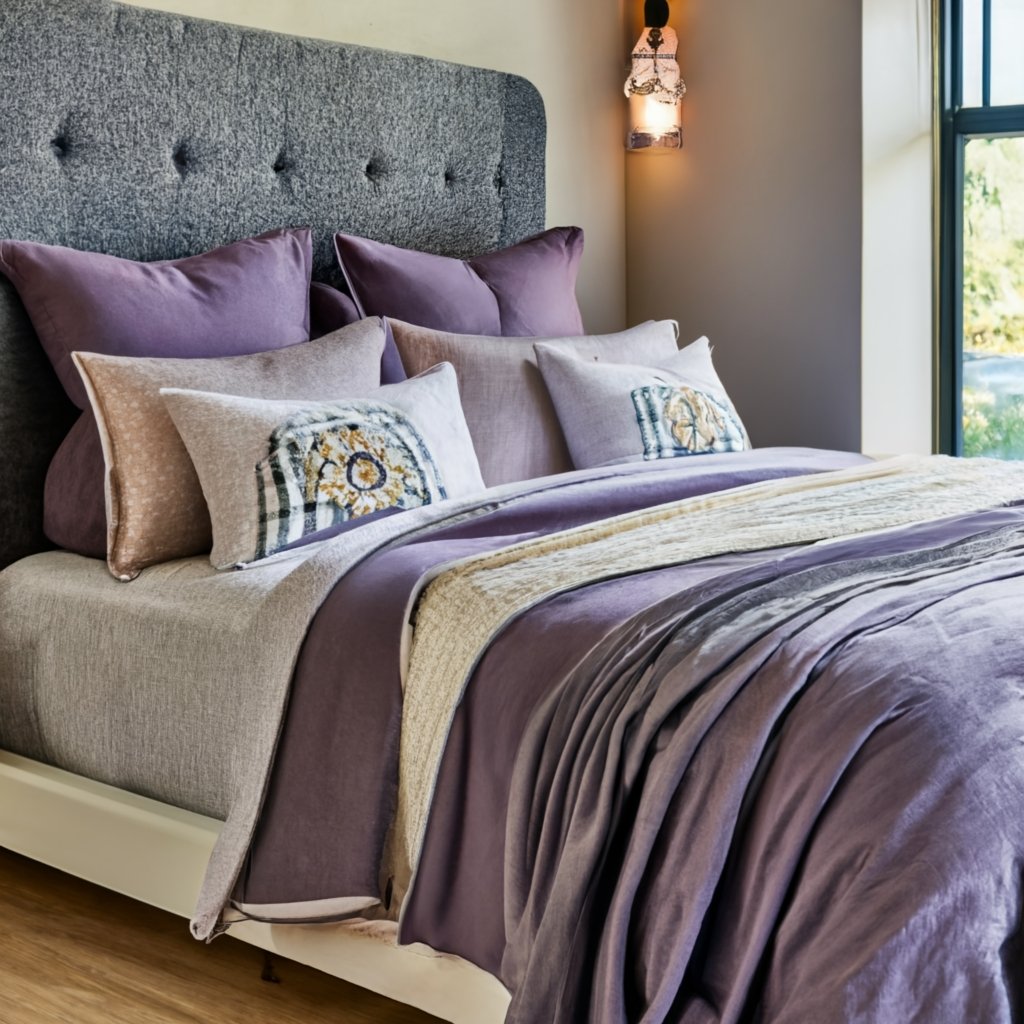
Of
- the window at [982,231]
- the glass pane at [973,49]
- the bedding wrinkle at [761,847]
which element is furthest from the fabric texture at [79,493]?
the glass pane at [973,49]

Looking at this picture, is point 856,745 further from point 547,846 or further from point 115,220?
point 115,220

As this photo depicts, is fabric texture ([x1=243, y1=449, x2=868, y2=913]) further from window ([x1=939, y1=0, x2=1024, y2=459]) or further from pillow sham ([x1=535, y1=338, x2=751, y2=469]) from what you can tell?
window ([x1=939, y1=0, x2=1024, y2=459])

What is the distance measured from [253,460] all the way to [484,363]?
0.78m

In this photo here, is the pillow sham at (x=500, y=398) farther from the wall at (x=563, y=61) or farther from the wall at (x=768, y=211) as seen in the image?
the wall at (x=768, y=211)

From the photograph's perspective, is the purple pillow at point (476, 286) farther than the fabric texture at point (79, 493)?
Yes

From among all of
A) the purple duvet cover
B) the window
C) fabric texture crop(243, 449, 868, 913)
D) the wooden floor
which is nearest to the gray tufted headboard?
the wooden floor

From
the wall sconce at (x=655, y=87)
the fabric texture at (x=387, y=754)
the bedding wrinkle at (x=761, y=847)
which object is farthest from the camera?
the wall sconce at (x=655, y=87)

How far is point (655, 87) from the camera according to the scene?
4.11m

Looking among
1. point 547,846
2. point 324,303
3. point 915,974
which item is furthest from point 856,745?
point 324,303

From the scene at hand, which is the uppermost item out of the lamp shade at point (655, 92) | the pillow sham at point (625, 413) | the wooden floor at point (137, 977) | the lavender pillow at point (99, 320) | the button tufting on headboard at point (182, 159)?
the lamp shade at point (655, 92)

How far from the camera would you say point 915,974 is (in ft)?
4.50

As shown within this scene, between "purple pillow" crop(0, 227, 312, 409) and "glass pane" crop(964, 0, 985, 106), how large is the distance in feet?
7.20

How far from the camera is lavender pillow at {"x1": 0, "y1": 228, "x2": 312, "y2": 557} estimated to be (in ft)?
8.25

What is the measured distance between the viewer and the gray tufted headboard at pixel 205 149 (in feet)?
8.65
